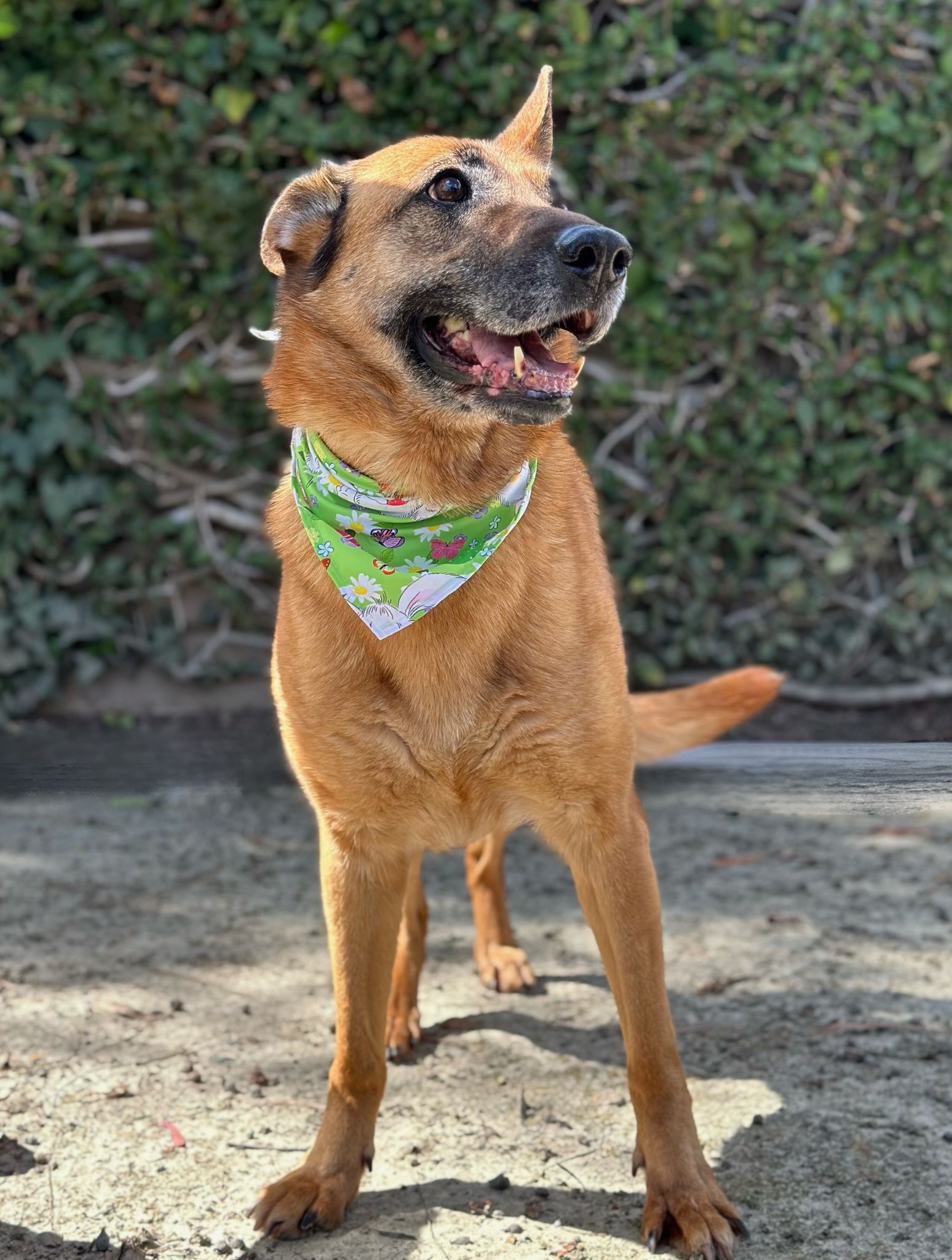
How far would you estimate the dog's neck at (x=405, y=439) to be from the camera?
104 inches

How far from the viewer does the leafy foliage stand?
17.8ft

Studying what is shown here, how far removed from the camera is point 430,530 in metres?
2.68

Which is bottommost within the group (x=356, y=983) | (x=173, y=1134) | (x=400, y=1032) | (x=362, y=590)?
(x=400, y=1032)

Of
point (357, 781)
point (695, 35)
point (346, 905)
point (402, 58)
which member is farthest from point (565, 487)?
point (695, 35)

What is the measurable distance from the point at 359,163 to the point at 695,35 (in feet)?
11.3

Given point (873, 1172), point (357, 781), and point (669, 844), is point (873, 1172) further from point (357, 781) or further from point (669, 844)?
point (669, 844)

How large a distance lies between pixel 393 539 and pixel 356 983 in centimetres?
92

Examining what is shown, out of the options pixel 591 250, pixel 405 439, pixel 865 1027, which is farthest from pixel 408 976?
pixel 591 250

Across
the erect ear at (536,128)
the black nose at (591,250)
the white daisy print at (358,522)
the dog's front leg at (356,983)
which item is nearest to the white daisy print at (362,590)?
the white daisy print at (358,522)

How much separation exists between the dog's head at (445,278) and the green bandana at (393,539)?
0.21 meters

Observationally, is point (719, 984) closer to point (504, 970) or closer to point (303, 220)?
point (504, 970)

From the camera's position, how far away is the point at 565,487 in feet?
9.43

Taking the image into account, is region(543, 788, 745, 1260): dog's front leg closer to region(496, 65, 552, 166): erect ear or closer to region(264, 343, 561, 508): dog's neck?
region(264, 343, 561, 508): dog's neck

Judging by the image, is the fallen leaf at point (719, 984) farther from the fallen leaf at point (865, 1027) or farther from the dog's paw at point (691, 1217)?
the dog's paw at point (691, 1217)
